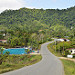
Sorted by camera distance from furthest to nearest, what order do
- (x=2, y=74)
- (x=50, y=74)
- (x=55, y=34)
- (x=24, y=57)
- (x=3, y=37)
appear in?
(x=55, y=34) → (x=3, y=37) → (x=24, y=57) → (x=50, y=74) → (x=2, y=74)

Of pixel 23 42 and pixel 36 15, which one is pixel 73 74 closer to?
pixel 23 42

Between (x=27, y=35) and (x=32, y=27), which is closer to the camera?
(x=27, y=35)

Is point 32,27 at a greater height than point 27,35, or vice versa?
point 32,27

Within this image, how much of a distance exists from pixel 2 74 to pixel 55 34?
5487 cm

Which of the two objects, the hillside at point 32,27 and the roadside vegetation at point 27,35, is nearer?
the roadside vegetation at point 27,35

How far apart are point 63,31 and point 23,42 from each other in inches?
1173

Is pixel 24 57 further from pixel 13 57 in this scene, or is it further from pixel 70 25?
pixel 70 25

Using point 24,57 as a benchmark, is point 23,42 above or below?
above

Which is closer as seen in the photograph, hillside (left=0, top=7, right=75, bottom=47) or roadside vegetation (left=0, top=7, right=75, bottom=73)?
roadside vegetation (left=0, top=7, right=75, bottom=73)

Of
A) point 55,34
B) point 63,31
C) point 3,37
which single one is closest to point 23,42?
point 3,37

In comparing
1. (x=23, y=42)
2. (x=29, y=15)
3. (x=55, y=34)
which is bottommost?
(x=23, y=42)

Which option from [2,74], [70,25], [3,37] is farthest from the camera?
[70,25]

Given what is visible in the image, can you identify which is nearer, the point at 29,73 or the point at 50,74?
the point at 29,73

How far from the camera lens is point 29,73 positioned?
30.9ft
